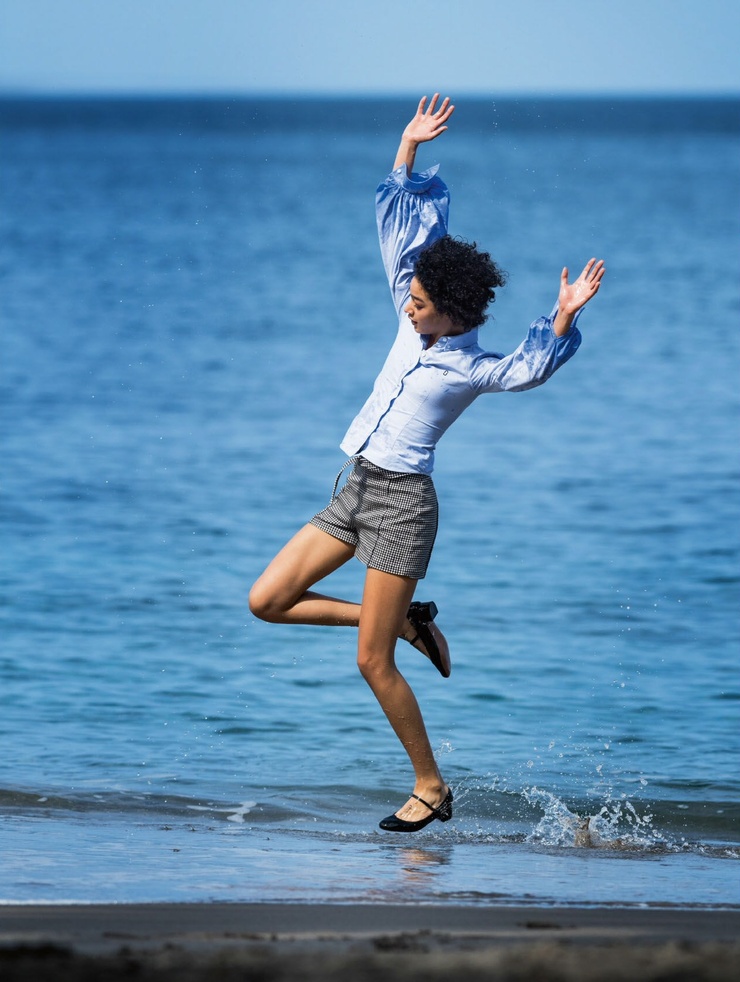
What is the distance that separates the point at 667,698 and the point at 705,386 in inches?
556

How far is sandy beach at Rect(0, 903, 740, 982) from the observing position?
→ 373cm

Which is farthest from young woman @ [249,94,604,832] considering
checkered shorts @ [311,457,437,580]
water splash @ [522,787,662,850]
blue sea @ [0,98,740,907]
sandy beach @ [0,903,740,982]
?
sandy beach @ [0,903,740,982]

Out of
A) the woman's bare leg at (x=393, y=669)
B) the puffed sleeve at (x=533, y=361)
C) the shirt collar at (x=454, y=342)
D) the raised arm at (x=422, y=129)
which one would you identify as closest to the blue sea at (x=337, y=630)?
the woman's bare leg at (x=393, y=669)

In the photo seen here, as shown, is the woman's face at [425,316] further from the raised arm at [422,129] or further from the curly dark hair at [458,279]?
the raised arm at [422,129]

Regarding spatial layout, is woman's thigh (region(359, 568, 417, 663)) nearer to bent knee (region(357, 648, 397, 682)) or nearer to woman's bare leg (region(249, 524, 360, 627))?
bent knee (region(357, 648, 397, 682))

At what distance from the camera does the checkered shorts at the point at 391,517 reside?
552 cm

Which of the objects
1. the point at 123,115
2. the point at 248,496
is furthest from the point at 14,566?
the point at 123,115

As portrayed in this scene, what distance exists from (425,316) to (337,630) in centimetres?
511

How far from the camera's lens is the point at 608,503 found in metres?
14.6

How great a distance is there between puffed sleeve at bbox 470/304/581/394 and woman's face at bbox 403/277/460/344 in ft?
0.58

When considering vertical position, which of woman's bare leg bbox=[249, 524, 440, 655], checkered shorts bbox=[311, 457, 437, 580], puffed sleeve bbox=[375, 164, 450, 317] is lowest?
woman's bare leg bbox=[249, 524, 440, 655]

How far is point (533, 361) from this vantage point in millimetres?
5242

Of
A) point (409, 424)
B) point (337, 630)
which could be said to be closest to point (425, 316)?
point (409, 424)

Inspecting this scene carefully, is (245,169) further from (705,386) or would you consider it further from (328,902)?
(328,902)
